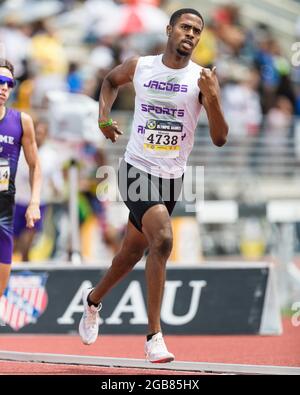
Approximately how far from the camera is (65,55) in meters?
19.7

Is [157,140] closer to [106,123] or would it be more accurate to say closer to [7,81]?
[106,123]

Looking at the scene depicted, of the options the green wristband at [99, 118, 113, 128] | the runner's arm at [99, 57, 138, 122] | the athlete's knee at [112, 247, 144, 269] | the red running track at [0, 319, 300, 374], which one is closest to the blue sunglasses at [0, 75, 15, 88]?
the runner's arm at [99, 57, 138, 122]

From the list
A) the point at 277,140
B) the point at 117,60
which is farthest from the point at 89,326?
the point at 277,140

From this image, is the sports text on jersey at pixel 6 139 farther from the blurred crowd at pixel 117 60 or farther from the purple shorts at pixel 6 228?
the blurred crowd at pixel 117 60

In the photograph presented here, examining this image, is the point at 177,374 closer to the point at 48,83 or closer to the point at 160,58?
the point at 160,58

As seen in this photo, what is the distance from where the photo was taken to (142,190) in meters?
8.52

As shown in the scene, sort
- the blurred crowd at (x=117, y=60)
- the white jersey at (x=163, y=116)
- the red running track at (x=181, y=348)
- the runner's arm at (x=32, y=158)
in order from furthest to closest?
the blurred crowd at (x=117, y=60) → the runner's arm at (x=32, y=158) → the red running track at (x=181, y=348) → the white jersey at (x=163, y=116)

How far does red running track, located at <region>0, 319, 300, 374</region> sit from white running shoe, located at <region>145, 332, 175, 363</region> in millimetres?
153

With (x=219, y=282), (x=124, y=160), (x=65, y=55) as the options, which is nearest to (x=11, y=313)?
(x=219, y=282)

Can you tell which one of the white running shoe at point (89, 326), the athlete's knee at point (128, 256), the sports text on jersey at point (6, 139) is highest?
the sports text on jersey at point (6, 139)

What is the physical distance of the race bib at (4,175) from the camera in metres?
9.08

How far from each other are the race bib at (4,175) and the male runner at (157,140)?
89 centimetres

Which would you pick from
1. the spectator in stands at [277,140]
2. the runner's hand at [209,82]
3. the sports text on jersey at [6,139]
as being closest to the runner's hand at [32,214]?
the sports text on jersey at [6,139]

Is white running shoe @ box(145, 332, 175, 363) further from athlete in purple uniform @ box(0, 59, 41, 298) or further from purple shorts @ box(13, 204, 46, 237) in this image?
purple shorts @ box(13, 204, 46, 237)
